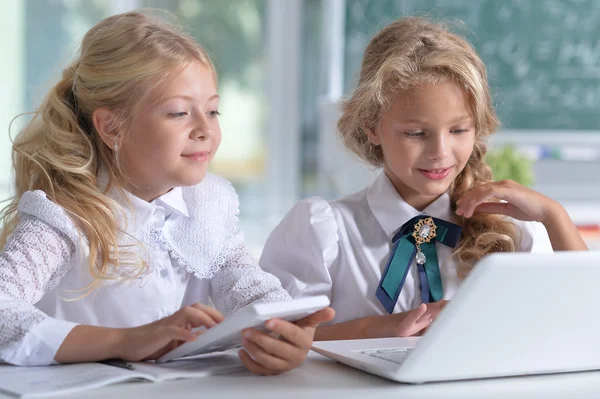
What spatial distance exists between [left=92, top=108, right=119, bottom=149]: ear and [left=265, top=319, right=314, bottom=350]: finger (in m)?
0.61

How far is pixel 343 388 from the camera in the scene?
36.8 inches

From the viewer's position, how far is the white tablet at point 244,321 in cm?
92

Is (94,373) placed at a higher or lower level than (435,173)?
lower

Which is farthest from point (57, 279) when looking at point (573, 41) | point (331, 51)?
point (573, 41)

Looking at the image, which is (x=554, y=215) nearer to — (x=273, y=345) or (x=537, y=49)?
(x=273, y=345)

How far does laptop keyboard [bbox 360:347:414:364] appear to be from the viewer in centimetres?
103

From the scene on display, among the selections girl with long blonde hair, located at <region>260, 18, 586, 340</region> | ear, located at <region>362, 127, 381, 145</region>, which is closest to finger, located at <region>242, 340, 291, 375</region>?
girl with long blonde hair, located at <region>260, 18, 586, 340</region>

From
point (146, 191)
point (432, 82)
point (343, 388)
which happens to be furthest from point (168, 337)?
point (432, 82)

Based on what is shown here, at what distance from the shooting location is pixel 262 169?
5711 millimetres

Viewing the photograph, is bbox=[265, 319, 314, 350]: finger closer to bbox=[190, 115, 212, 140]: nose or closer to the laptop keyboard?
the laptop keyboard

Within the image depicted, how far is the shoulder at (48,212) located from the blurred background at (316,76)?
2517 millimetres

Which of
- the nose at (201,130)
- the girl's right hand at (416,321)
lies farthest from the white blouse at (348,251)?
the nose at (201,130)

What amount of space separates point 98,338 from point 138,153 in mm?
470

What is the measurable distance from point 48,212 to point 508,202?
0.90 metres
